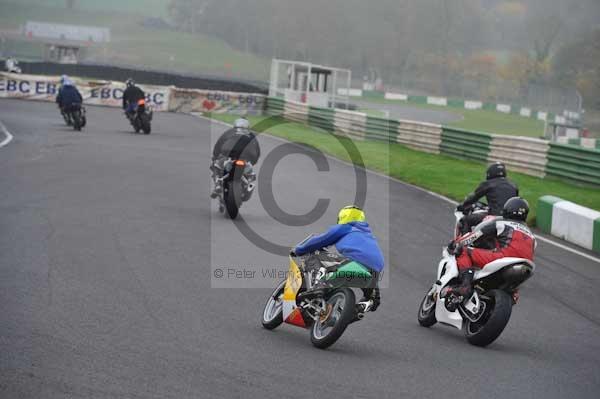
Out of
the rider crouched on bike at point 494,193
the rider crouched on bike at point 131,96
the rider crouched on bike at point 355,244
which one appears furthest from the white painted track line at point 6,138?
the rider crouched on bike at point 355,244

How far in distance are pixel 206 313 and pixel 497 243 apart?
299 cm

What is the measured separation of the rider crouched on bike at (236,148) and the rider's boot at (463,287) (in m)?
6.17

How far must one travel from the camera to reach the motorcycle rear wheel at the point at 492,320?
28.4ft

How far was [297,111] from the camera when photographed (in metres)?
39.6

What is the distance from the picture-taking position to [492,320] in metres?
8.66

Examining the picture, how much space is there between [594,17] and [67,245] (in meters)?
59.7

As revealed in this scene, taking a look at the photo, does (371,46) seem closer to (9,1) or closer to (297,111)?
(9,1)

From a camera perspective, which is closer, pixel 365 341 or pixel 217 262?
pixel 365 341

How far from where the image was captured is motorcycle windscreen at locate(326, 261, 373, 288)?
26.5 ft

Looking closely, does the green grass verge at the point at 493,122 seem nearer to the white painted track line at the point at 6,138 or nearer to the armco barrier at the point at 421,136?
the armco barrier at the point at 421,136

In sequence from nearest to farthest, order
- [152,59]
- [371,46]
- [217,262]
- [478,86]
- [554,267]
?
[217,262]
[554,267]
[478,86]
[152,59]
[371,46]

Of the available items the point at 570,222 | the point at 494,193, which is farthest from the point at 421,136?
the point at 494,193

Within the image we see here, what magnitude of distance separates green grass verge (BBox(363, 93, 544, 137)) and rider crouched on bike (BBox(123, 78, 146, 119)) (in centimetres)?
2393

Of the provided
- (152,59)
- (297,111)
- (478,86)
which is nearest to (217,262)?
(297,111)
